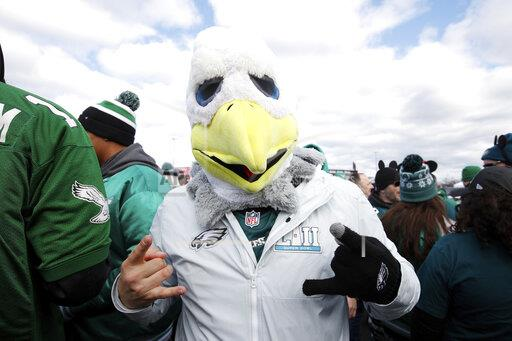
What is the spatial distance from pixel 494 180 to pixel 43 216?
216 cm

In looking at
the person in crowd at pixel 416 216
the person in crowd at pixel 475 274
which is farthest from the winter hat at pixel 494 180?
the person in crowd at pixel 416 216

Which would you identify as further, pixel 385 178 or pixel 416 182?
pixel 385 178

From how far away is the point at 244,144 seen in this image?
4.41 ft

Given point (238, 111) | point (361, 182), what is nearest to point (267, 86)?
point (238, 111)

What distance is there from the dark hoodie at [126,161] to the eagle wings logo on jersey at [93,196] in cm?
109

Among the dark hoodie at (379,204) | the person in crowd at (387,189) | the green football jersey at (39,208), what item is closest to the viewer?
the green football jersey at (39,208)

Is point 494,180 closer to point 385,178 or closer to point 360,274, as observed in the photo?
point 360,274

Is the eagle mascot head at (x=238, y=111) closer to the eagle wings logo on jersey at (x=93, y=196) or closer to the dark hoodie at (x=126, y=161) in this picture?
the eagle wings logo on jersey at (x=93, y=196)

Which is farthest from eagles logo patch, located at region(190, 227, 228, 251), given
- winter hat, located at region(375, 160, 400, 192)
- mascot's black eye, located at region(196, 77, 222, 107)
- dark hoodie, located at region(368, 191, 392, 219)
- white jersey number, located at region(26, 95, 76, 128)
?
winter hat, located at region(375, 160, 400, 192)

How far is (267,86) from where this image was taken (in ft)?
5.23

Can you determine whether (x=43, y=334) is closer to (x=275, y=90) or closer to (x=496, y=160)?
(x=275, y=90)

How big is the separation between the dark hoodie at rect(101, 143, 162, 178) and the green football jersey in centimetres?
111

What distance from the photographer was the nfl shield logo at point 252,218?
1513mm

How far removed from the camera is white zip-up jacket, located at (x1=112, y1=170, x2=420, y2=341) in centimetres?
137
